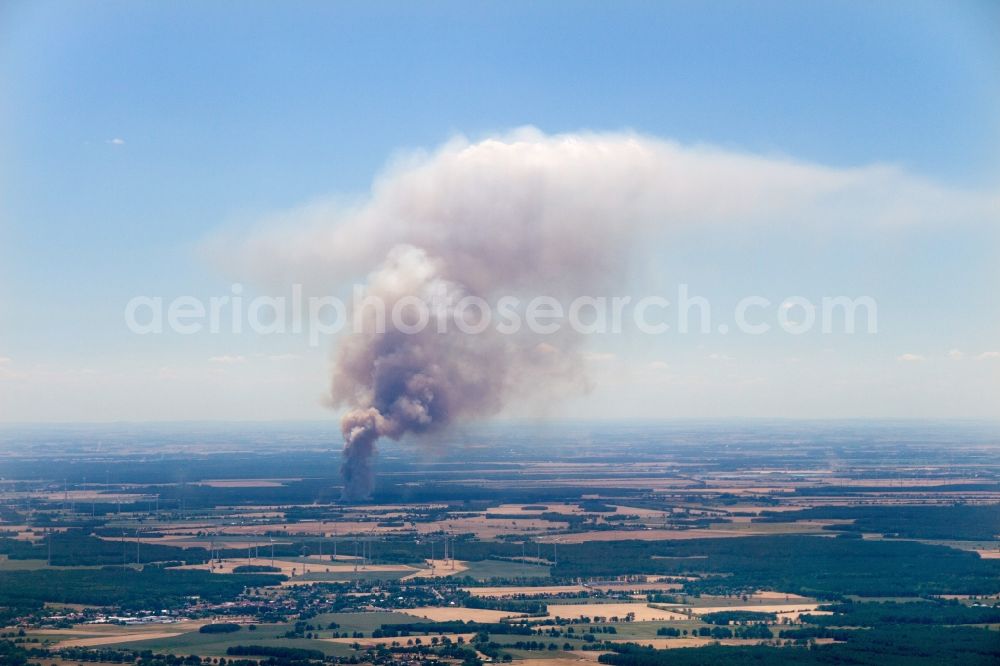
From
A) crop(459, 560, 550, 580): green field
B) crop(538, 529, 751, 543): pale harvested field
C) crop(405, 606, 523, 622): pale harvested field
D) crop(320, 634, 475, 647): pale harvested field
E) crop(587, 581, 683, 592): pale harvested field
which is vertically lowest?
crop(320, 634, 475, 647): pale harvested field

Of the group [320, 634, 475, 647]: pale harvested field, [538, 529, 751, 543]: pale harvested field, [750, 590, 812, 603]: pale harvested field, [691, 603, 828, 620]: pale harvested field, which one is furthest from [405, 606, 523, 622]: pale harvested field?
[538, 529, 751, 543]: pale harvested field

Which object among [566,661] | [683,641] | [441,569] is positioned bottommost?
[566,661]

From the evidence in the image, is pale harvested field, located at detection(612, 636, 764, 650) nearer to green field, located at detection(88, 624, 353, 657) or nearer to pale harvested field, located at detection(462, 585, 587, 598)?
green field, located at detection(88, 624, 353, 657)

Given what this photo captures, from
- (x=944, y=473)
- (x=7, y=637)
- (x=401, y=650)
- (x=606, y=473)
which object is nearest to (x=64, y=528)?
(x=7, y=637)

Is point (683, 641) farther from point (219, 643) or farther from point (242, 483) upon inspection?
point (242, 483)

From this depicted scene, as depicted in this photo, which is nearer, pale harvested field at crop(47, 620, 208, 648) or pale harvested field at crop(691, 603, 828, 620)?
pale harvested field at crop(47, 620, 208, 648)

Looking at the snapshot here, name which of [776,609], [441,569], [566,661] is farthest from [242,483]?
[566,661]

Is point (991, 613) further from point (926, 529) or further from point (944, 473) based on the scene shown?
point (944, 473)
